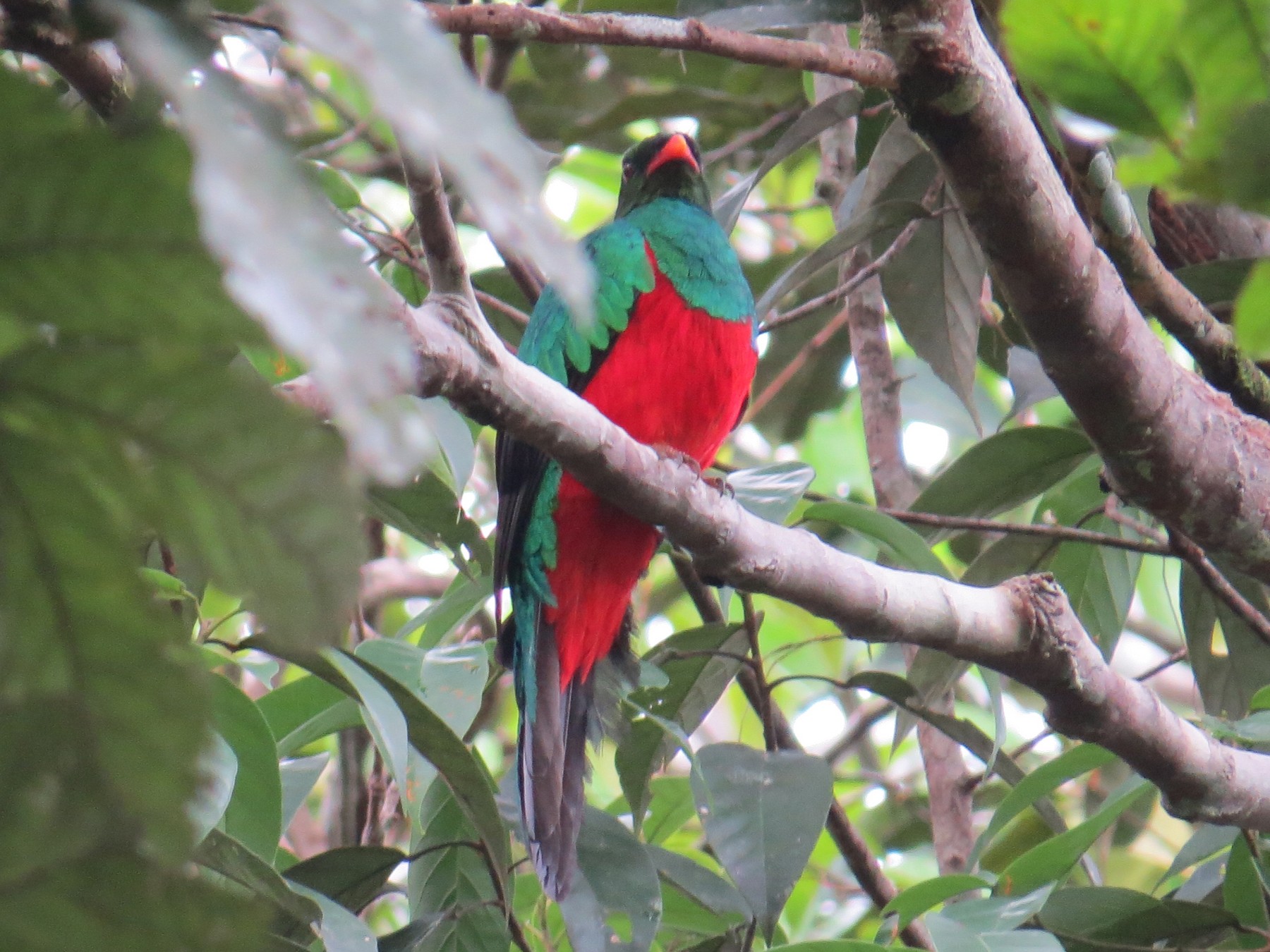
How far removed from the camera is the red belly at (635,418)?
2.80 meters

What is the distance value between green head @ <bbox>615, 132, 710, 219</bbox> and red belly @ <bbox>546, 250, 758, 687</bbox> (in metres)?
0.55

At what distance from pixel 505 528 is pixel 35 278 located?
2.21 meters

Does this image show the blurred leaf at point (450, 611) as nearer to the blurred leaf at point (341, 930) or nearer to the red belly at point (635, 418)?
the red belly at point (635, 418)

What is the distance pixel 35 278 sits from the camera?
0.43 metres

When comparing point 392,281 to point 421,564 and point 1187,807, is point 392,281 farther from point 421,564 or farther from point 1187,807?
point 421,564

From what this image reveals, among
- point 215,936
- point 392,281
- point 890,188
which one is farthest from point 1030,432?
point 215,936

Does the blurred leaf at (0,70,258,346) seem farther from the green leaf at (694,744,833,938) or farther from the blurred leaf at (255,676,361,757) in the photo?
the blurred leaf at (255,676,361,757)

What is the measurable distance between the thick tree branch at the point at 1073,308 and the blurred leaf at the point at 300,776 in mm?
1459

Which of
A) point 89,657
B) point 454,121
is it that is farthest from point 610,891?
point 454,121

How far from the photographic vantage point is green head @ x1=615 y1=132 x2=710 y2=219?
134 inches

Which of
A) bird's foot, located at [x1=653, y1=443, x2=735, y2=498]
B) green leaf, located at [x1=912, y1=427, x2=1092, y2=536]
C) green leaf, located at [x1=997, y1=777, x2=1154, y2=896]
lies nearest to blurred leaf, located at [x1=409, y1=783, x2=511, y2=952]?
bird's foot, located at [x1=653, y1=443, x2=735, y2=498]

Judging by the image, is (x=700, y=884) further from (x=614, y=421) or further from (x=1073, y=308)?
(x=1073, y=308)

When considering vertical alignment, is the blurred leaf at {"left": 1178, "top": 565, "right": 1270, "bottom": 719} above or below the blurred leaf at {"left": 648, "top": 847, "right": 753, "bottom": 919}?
above

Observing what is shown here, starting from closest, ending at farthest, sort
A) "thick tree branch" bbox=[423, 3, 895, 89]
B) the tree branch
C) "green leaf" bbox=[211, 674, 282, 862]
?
the tree branch, "thick tree branch" bbox=[423, 3, 895, 89], "green leaf" bbox=[211, 674, 282, 862]
